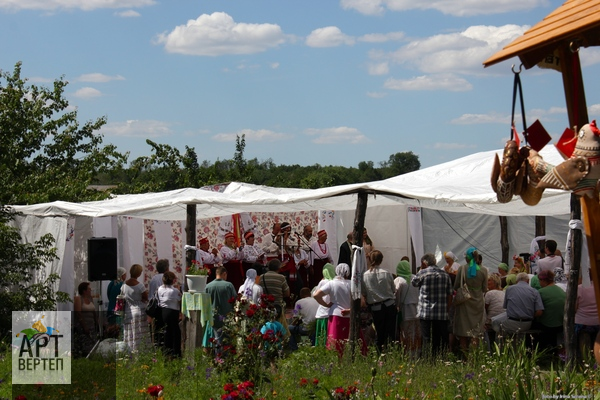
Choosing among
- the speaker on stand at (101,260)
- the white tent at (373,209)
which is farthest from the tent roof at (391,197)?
the speaker on stand at (101,260)

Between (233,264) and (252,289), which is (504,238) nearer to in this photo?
(233,264)

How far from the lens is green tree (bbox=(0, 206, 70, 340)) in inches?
408

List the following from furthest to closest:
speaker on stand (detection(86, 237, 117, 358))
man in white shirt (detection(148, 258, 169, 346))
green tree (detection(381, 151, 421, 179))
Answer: green tree (detection(381, 151, 421, 179)) → speaker on stand (detection(86, 237, 117, 358)) → man in white shirt (detection(148, 258, 169, 346))

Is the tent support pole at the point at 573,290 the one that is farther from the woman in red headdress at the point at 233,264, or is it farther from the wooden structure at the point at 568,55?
the woman in red headdress at the point at 233,264

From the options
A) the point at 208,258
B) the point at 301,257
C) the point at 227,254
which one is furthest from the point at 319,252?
the point at 208,258

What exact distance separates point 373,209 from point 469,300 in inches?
294

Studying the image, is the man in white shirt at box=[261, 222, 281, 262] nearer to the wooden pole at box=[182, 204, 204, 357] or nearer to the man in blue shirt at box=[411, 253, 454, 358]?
the wooden pole at box=[182, 204, 204, 357]

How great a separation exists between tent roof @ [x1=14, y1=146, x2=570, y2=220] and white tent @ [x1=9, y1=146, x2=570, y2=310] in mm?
12

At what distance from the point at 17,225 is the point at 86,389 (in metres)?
6.52

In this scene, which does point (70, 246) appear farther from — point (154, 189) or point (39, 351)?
point (154, 189)

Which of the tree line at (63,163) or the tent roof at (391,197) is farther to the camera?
the tree line at (63,163)

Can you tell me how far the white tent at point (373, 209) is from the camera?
8773 mm

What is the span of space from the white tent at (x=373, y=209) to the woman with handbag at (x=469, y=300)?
0.80 metres

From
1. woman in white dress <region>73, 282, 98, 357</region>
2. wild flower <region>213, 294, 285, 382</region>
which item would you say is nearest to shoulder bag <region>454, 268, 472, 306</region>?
wild flower <region>213, 294, 285, 382</region>
